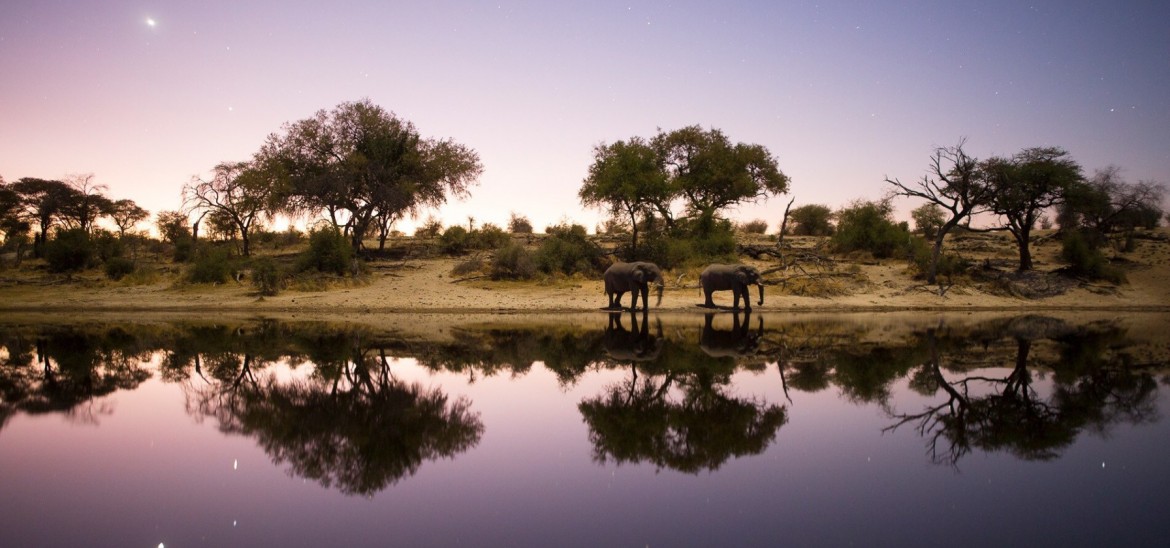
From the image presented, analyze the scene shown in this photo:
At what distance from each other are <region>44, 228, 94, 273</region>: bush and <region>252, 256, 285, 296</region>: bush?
41.7ft

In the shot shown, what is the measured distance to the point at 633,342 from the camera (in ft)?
48.8

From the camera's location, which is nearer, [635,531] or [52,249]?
[635,531]

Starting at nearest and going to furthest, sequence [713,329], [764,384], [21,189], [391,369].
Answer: [764,384] → [391,369] → [713,329] → [21,189]

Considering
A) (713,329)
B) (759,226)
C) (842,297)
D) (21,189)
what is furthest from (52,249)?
(759,226)

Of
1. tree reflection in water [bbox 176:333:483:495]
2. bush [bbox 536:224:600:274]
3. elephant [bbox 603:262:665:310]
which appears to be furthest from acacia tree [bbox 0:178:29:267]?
tree reflection in water [bbox 176:333:483:495]

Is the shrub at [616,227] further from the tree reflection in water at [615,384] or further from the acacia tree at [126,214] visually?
the acacia tree at [126,214]

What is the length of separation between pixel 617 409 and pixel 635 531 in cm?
362

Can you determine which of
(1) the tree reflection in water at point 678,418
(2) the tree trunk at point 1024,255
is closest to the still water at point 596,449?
(1) the tree reflection in water at point 678,418

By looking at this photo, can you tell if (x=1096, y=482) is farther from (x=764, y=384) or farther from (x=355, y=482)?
(x=355, y=482)

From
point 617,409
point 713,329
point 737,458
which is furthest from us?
point 713,329

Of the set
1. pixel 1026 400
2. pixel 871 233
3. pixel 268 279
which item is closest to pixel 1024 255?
pixel 871 233

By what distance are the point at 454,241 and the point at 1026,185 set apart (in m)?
30.6

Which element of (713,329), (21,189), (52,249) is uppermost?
(21,189)

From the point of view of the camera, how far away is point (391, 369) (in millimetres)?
11484
